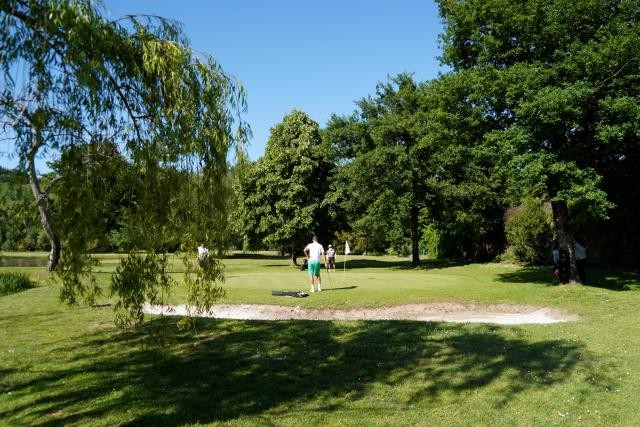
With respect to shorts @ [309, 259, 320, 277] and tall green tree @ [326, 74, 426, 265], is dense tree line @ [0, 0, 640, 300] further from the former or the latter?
shorts @ [309, 259, 320, 277]

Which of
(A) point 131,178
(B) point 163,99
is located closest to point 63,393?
(A) point 131,178

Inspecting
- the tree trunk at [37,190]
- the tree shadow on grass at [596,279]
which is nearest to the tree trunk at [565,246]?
the tree shadow on grass at [596,279]

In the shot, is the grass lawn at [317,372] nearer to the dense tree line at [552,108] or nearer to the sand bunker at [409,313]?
the sand bunker at [409,313]

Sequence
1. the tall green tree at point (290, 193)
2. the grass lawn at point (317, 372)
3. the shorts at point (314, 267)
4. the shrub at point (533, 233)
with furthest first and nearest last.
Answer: the tall green tree at point (290, 193), the shrub at point (533, 233), the shorts at point (314, 267), the grass lawn at point (317, 372)

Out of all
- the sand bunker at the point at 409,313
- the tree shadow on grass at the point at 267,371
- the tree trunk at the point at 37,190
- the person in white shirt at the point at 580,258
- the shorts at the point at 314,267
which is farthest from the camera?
the person in white shirt at the point at 580,258

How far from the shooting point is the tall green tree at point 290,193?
123ft

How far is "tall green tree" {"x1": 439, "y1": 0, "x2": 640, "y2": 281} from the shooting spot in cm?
1828

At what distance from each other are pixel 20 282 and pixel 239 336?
48.0 feet

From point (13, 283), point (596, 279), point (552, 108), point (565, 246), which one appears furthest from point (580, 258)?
point (13, 283)

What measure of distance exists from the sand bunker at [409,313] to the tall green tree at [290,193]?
68.9 ft

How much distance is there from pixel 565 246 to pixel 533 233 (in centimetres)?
1210

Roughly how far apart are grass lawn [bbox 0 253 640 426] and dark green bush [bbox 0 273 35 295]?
22.6ft

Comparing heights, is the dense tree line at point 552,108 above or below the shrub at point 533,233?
above

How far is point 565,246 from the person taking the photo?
69.0 ft
